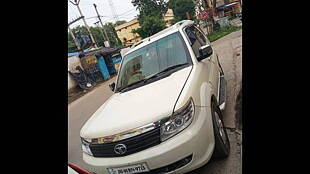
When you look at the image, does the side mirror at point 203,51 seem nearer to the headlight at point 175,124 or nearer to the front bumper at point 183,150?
the front bumper at point 183,150

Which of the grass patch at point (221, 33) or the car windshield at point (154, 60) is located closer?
the car windshield at point (154, 60)

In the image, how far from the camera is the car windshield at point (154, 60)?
118 inches

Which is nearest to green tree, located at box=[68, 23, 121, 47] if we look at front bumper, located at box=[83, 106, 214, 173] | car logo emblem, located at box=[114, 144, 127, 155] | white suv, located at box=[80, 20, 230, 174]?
white suv, located at box=[80, 20, 230, 174]

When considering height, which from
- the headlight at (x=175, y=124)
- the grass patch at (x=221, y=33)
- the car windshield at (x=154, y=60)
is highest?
the car windshield at (x=154, y=60)

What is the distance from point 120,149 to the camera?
211 centimetres

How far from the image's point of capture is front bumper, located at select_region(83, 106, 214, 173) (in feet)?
6.51

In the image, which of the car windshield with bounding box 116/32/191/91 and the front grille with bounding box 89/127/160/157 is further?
the car windshield with bounding box 116/32/191/91

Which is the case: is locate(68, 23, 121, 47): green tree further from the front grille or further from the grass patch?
the front grille

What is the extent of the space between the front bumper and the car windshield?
3.39 ft

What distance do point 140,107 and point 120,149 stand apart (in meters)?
0.48

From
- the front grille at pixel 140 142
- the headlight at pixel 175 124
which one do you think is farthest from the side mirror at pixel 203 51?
the front grille at pixel 140 142

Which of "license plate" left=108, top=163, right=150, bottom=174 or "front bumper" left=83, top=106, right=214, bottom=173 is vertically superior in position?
"front bumper" left=83, top=106, right=214, bottom=173

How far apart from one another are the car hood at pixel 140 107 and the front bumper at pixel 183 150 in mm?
258
